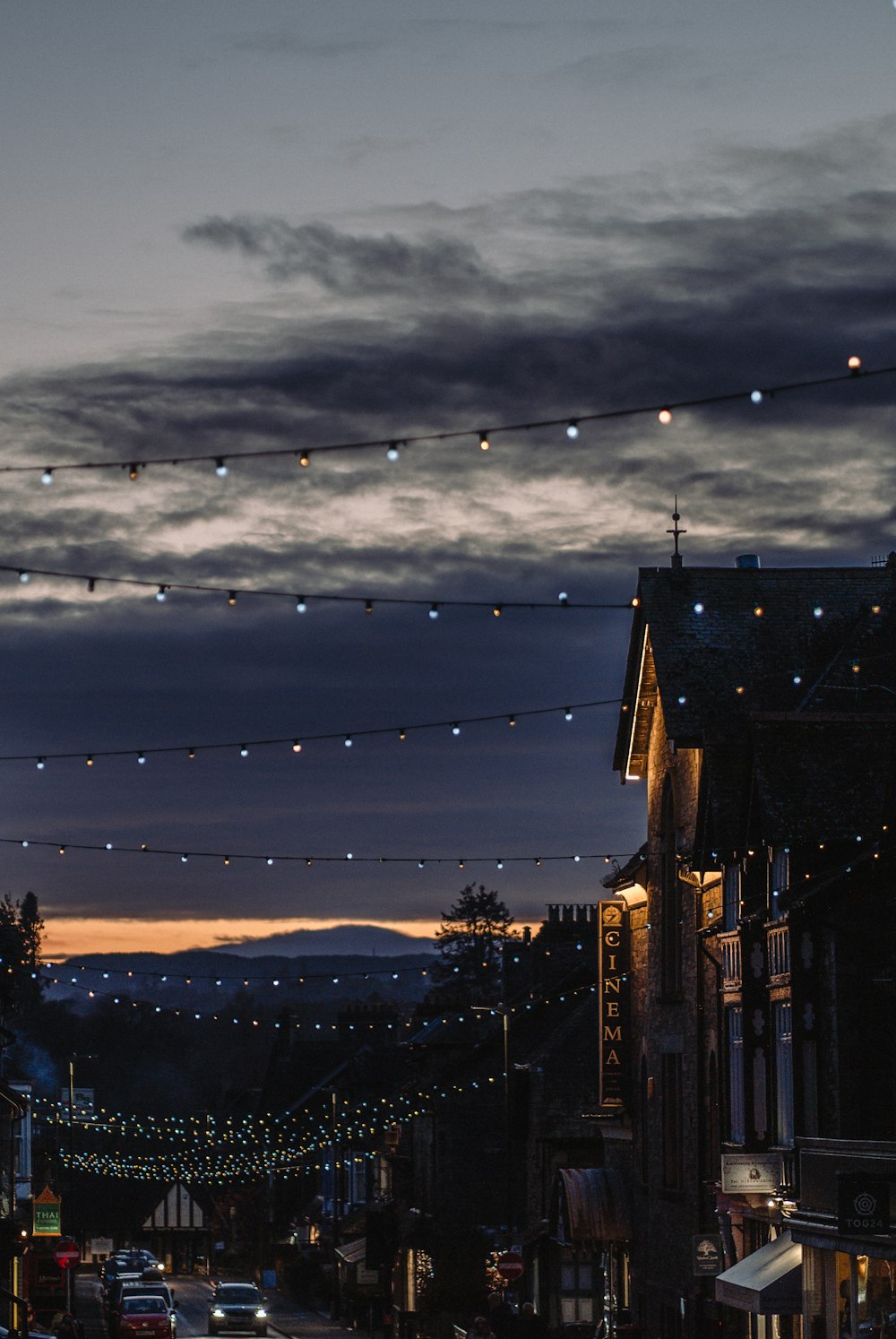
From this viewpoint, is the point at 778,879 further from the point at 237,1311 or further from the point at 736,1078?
the point at 237,1311

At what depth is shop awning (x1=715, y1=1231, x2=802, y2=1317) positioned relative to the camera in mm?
24859

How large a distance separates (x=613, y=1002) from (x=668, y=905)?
4354 mm

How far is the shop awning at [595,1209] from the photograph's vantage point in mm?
36656

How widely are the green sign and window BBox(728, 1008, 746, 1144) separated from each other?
145 feet

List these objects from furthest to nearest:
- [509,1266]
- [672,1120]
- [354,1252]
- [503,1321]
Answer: [354,1252] → [509,1266] → [672,1120] → [503,1321]

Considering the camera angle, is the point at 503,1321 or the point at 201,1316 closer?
the point at 503,1321

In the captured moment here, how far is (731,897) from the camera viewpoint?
95.6ft

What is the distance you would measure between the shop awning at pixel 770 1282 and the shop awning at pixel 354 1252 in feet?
117

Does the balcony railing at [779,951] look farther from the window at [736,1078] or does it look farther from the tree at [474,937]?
the tree at [474,937]

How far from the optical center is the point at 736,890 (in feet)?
94.7

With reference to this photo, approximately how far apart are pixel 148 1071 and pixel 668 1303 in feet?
372

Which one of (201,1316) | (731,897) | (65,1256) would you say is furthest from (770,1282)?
(65,1256)

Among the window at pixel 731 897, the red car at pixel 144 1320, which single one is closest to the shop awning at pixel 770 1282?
the window at pixel 731 897

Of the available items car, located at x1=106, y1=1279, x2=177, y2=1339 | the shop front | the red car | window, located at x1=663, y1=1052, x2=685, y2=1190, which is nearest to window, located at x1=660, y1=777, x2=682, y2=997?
window, located at x1=663, y1=1052, x2=685, y2=1190
